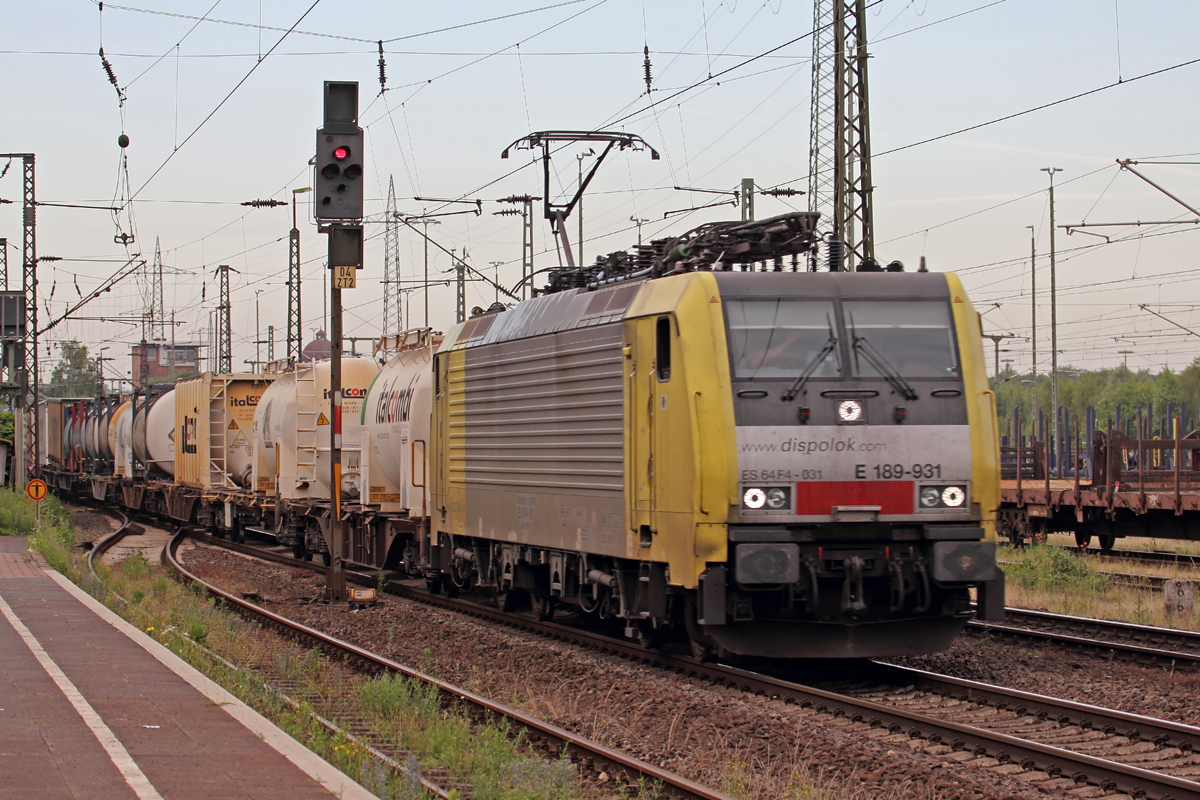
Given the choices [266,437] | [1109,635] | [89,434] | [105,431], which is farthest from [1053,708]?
[89,434]

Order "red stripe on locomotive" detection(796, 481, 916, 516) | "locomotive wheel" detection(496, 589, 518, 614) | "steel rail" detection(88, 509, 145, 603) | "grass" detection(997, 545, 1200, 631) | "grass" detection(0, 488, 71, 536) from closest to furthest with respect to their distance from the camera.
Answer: "red stripe on locomotive" detection(796, 481, 916, 516) < "grass" detection(997, 545, 1200, 631) < "locomotive wheel" detection(496, 589, 518, 614) < "steel rail" detection(88, 509, 145, 603) < "grass" detection(0, 488, 71, 536)

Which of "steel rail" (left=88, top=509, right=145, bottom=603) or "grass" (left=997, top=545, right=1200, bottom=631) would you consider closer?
"grass" (left=997, top=545, right=1200, bottom=631)

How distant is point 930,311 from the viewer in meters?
10.6

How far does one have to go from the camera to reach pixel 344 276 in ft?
55.0

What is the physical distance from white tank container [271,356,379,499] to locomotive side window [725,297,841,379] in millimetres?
13350

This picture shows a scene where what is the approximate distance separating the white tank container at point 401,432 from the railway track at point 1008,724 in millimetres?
7017

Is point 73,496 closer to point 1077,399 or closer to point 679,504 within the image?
point 679,504

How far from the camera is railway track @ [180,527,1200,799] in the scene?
7.41m

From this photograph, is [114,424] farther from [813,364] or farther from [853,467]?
[853,467]

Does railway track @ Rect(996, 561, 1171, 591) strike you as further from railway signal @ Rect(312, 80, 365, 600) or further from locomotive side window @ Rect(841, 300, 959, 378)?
railway signal @ Rect(312, 80, 365, 600)

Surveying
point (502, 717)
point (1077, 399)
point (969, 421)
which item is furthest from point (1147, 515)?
point (1077, 399)

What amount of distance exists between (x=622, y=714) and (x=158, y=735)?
11.0 feet

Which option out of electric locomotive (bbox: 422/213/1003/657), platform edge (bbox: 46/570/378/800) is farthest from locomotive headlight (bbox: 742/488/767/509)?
platform edge (bbox: 46/570/378/800)

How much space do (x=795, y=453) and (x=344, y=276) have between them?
8.57 m
